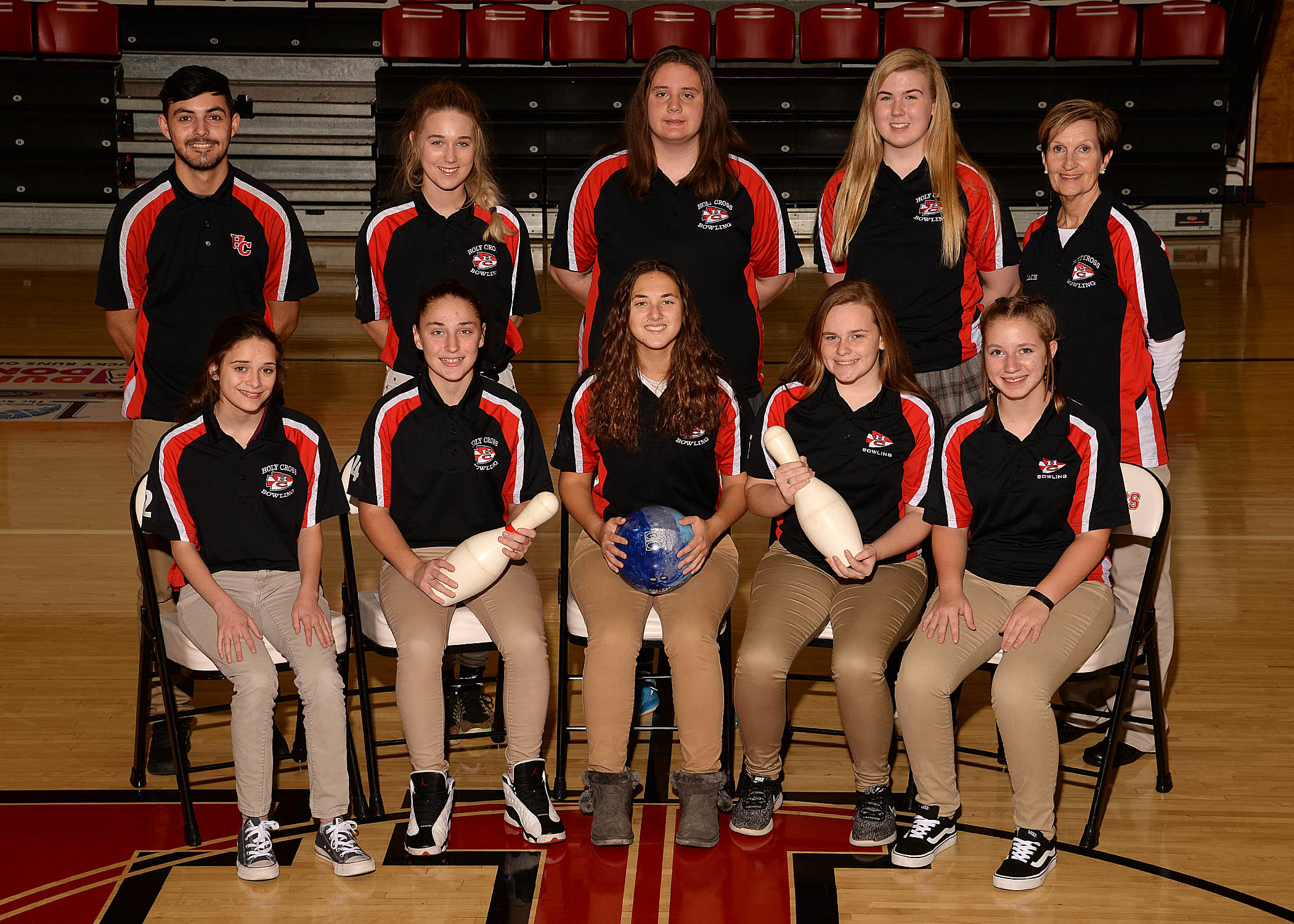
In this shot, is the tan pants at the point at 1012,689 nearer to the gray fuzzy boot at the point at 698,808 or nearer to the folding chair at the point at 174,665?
the gray fuzzy boot at the point at 698,808

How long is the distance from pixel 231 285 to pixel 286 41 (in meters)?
10.8

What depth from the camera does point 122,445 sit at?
6.51 m

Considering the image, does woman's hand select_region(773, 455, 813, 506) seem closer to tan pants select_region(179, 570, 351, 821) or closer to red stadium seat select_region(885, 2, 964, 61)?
tan pants select_region(179, 570, 351, 821)

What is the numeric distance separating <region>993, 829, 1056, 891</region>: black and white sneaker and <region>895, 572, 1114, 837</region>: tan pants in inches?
1.1

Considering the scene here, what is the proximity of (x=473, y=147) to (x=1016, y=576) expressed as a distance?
6.13 ft

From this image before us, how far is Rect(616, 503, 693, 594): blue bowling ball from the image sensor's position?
308 centimetres

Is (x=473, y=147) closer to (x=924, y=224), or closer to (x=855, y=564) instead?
(x=924, y=224)

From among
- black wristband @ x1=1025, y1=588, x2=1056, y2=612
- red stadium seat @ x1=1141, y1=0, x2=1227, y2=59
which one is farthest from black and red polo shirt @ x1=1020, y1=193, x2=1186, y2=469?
red stadium seat @ x1=1141, y1=0, x2=1227, y2=59

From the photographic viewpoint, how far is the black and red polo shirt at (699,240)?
3.61 metres

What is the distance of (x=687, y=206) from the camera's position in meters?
3.62

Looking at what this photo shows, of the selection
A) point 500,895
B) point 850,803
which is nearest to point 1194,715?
point 850,803

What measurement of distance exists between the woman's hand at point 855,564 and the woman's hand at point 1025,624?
0.34 m

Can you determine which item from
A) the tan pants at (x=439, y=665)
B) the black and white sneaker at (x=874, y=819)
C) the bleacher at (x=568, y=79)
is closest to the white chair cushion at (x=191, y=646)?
the tan pants at (x=439, y=665)

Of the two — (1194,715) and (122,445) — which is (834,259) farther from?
(122,445)
